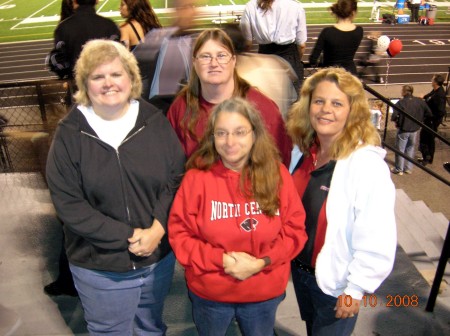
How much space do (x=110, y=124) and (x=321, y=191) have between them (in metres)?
1.04

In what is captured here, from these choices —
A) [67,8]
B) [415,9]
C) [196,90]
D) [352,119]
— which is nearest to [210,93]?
[196,90]

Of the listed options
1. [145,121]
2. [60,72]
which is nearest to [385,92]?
[60,72]

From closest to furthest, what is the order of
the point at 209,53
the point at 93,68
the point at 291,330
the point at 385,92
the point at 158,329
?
the point at 93,68 → the point at 209,53 → the point at 158,329 → the point at 291,330 → the point at 385,92

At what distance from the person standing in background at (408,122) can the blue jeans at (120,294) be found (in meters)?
7.63

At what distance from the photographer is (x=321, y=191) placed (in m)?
2.11

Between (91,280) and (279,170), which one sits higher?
(279,170)

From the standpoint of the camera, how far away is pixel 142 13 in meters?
3.87

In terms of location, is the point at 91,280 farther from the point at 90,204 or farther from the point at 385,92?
the point at 385,92

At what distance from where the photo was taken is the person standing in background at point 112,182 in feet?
6.40

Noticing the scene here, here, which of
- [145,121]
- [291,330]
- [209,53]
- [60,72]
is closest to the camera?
[145,121]

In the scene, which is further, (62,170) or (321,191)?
(321,191)

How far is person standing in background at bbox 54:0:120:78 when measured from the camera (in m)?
3.43

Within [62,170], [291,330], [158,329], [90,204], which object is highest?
[62,170]

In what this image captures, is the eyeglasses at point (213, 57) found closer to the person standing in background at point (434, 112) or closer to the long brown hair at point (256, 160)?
the long brown hair at point (256, 160)
